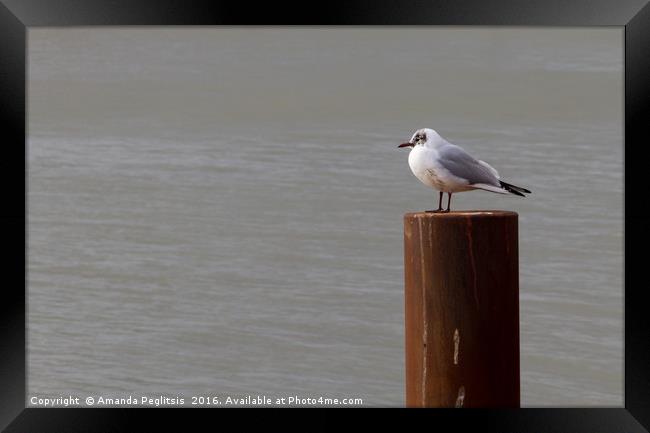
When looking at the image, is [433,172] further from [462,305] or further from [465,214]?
[462,305]

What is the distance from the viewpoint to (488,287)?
362 centimetres

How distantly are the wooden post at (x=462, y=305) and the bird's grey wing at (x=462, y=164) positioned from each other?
58 cm

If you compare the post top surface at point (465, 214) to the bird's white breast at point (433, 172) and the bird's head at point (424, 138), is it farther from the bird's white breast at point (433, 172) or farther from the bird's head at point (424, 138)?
the bird's head at point (424, 138)

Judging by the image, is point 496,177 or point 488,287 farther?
point 496,177

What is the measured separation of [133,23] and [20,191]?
91 cm

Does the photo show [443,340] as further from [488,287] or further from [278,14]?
[278,14]

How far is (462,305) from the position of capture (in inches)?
142

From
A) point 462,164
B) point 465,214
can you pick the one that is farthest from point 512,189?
point 465,214

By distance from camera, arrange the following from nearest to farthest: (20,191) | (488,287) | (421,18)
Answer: (488,287) → (421,18) → (20,191)

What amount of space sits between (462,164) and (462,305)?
83 cm

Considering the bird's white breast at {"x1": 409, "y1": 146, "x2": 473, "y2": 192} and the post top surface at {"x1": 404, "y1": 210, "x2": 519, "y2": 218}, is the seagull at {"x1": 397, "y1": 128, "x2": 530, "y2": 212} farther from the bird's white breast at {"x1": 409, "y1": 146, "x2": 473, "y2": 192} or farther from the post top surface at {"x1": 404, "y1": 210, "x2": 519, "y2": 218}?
the post top surface at {"x1": 404, "y1": 210, "x2": 519, "y2": 218}

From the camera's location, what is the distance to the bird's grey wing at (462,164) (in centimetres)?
422

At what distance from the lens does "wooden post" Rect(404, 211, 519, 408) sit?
11.8 feet

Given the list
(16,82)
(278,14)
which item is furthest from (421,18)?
(16,82)
